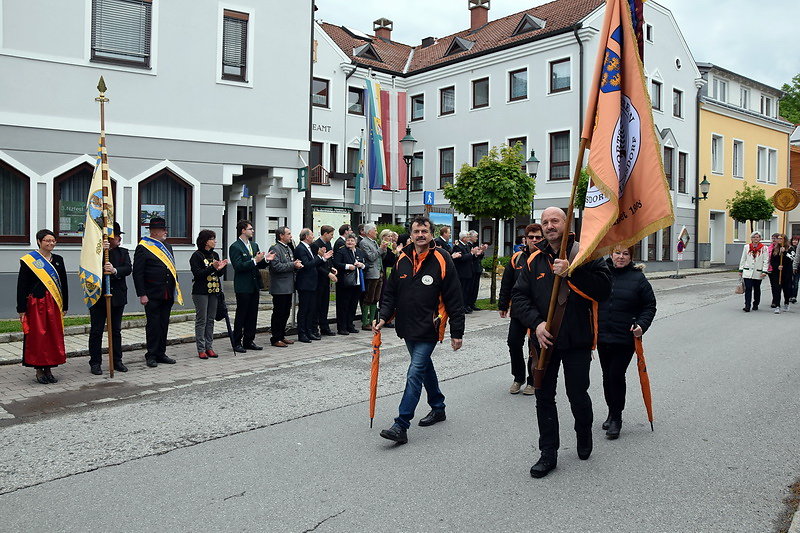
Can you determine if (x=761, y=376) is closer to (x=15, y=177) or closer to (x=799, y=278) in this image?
(x=799, y=278)

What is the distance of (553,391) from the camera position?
4.79 meters

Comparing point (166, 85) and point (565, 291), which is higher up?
point (166, 85)

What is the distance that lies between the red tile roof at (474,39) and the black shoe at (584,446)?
2791cm

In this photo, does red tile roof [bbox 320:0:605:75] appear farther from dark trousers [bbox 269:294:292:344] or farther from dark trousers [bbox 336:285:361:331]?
dark trousers [bbox 269:294:292:344]

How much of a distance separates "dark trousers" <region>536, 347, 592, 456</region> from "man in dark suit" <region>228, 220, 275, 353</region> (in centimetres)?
621

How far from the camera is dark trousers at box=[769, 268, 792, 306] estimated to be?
15.8 metres

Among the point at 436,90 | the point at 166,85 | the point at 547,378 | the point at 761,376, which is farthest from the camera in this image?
the point at 436,90

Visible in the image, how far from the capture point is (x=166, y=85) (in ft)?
46.9

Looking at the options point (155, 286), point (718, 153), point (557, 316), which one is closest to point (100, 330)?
point (155, 286)

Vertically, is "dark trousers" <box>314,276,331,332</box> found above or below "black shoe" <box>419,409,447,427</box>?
above

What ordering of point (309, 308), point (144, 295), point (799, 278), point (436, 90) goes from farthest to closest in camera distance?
point (436, 90)
point (799, 278)
point (309, 308)
point (144, 295)

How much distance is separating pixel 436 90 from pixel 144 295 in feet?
96.4

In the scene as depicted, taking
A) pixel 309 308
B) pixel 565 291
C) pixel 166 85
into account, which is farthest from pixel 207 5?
pixel 565 291

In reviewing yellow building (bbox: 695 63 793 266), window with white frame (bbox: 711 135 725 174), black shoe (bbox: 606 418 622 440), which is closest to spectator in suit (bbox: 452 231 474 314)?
black shoe (bbox: 606 418 622 440)
